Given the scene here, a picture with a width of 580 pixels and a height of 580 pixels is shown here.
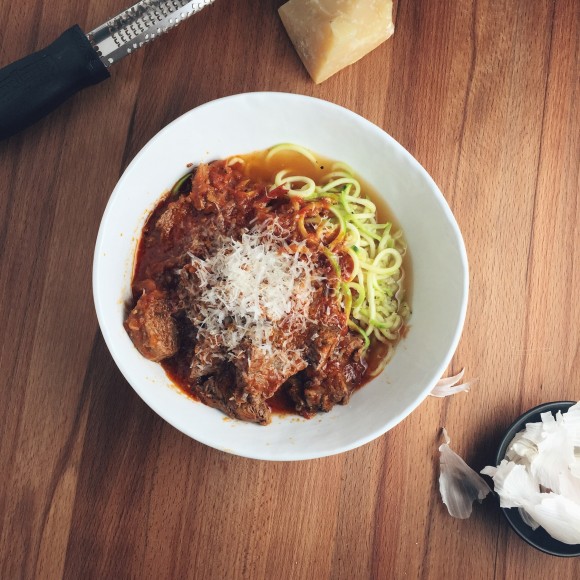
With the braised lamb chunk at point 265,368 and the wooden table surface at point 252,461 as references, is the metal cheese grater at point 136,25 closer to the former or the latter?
the wooden table surface at point 252,461

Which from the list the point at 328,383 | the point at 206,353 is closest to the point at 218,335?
the point at 206,353

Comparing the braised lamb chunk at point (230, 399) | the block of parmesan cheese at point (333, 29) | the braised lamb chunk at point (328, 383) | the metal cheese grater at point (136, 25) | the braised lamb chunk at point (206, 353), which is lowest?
the braised lamb chunk at point (328, 383)

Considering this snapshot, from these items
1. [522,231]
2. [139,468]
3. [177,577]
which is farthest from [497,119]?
[177,577]

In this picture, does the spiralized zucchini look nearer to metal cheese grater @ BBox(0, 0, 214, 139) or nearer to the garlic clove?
metal cheese grater @ BBox(0, 0, 214, 139)

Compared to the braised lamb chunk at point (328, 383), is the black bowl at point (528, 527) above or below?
below

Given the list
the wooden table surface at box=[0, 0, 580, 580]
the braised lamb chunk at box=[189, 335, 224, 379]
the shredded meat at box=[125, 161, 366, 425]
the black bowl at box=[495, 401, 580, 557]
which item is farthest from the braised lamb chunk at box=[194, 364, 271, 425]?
the black bowl at box=[495, 401, 580, 557]

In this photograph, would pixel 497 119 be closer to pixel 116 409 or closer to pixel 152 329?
pixel 152 329

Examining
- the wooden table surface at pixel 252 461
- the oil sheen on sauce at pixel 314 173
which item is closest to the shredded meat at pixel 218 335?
the oil sheen on sauce at pixel 314 173
